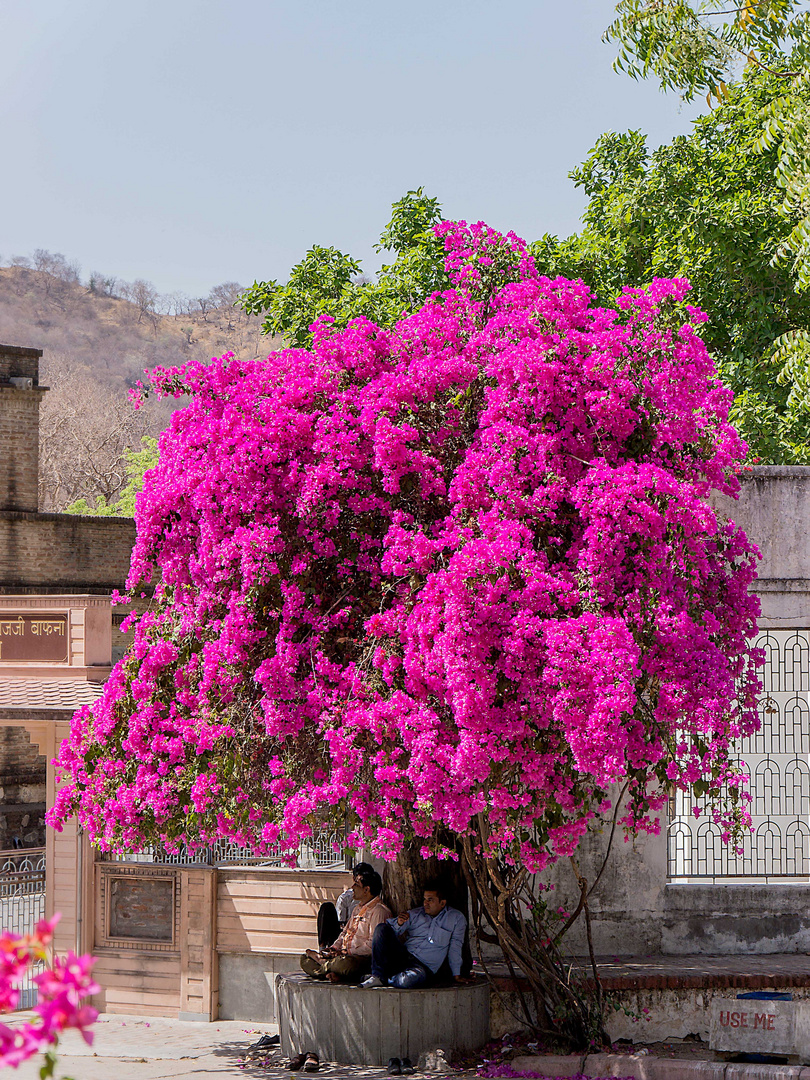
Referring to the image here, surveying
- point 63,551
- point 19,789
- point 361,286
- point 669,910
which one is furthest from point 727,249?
point 19,789

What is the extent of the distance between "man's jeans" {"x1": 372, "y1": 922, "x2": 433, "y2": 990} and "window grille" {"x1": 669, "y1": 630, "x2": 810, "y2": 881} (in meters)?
2.77

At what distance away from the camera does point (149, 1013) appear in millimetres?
11336

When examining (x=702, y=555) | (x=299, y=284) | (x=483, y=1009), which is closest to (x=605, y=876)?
(x=483, y=1009)

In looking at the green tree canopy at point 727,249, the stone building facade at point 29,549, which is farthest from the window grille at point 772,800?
the stone building facade at point 29,549

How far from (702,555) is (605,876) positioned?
3.57 m

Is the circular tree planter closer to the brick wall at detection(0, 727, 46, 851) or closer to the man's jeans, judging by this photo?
the man's jeans

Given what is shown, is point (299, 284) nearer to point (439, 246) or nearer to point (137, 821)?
point (439, 246)

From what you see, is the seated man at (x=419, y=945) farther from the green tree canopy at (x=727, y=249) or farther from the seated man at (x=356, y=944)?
the green tree canopy at (x=727, y=249)

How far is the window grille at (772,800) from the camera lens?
10.7 metres

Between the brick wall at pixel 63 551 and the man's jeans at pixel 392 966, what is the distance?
17964 mm

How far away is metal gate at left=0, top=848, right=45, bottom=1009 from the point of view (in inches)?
485

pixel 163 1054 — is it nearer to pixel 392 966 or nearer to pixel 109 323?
pixel 392 966

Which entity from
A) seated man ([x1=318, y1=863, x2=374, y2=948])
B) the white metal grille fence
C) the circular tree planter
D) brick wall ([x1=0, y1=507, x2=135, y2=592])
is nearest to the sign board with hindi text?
the white metal grille fence

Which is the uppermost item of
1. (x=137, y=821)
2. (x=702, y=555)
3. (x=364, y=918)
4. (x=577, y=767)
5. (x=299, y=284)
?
(x=299, y=284)
